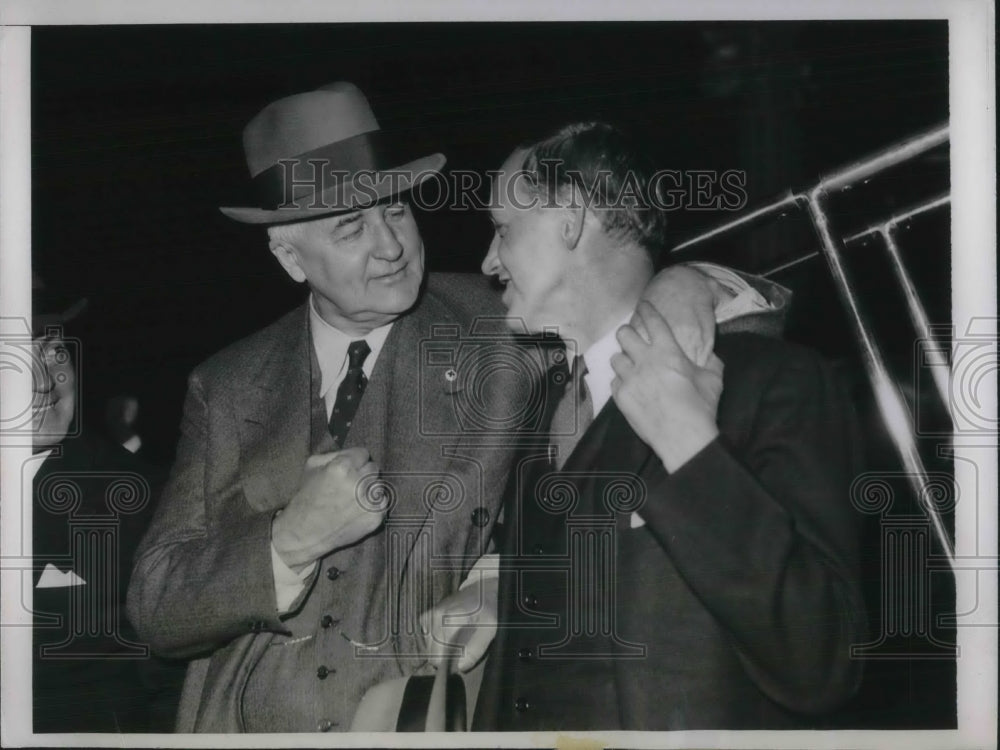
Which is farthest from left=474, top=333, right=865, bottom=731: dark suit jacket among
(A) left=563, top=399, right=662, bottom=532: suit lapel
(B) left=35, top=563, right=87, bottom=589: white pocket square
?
(B) left=35, top=563, right=87, bottom=589: white pocket square

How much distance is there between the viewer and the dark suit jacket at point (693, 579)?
9.39ft

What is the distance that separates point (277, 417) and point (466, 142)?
0.88 metres

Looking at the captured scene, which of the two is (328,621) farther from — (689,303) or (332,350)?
(689,303)

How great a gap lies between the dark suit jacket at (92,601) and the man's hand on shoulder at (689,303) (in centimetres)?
142

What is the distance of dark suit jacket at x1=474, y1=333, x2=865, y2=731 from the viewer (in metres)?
2.86

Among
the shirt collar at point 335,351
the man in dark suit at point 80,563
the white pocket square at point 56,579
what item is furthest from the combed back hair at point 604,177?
the white pocket square at point 56,579

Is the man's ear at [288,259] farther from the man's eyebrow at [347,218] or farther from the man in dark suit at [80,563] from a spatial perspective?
the man in dark suit at [80,563]

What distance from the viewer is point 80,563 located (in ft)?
10.1

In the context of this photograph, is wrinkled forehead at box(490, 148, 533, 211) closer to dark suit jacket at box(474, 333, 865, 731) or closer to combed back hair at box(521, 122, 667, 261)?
combed back hair at box(521, 122, 667, 261)

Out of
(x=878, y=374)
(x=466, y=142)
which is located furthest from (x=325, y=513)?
(x=878, y=374)

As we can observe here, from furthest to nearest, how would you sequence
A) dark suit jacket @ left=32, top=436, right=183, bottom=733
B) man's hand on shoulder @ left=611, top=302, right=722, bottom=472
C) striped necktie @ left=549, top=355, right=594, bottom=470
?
1. dark suit jacket @ left=32, top=436, right=183, bottom=733
2. striped necktie @ left=549, top=355, right=594, bottom=470
3. man's hand on shoulder @ left=611, top=302, right=722, bottom=472

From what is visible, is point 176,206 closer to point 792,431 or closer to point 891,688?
point 792,431

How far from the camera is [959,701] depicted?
309cm

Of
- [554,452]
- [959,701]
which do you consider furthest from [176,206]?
[959,701]
